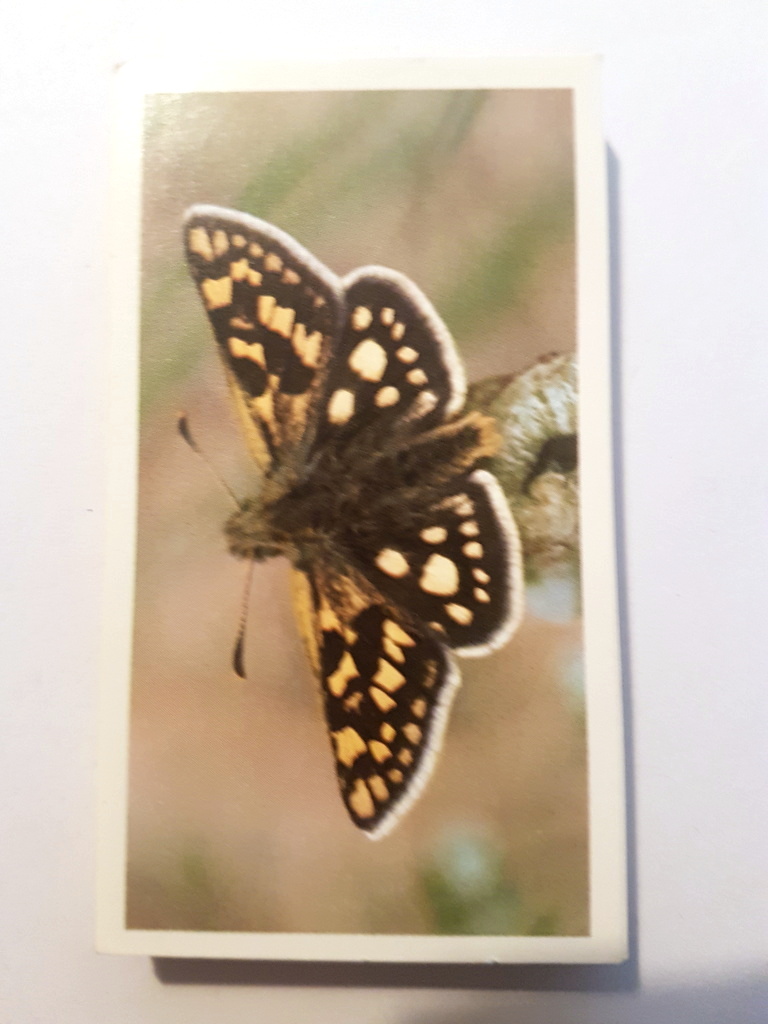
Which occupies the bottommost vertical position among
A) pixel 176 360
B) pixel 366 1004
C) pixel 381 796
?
pixel 366 1004

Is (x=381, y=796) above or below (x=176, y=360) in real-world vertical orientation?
below

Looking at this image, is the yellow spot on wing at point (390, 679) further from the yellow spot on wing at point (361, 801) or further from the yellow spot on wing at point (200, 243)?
the yellow spot on wing at point (200, 243)

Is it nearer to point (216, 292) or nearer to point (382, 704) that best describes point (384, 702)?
point (382, 704)

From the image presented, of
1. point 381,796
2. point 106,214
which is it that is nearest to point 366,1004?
point 381,796

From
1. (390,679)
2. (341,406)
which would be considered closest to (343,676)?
(390,679)

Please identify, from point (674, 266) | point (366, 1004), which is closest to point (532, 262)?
point (674, 266)

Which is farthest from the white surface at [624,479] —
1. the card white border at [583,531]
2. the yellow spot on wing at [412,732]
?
the yellow spot on wing at [412,732]

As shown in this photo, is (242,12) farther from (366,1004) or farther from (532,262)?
(366,1004)

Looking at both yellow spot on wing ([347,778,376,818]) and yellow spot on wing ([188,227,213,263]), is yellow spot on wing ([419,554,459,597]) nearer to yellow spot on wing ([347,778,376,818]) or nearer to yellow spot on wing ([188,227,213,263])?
yellow spot on wing ([347,778,376,818])
